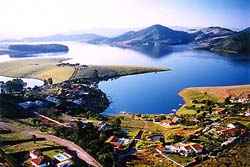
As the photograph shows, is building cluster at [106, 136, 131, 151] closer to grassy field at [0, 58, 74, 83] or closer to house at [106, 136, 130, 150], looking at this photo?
house at [106, 136, 130, 150]

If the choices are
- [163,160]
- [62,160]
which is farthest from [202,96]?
[62,160]

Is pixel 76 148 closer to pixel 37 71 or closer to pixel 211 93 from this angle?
pixel 211 93

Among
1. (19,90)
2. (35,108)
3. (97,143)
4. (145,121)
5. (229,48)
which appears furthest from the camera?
(229,48)

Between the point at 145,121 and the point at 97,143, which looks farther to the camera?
the point at 145,121

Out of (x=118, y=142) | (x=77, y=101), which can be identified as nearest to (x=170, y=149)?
(x=118, y=142)

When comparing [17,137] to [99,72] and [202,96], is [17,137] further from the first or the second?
[99,72]

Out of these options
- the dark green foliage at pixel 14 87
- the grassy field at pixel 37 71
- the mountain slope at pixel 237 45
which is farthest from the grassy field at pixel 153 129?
the mountain slope at pixel 237 45

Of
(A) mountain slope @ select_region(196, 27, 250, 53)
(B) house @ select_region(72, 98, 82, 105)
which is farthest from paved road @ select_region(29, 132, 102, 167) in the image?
(A) mountain slope @ select_region(196, 27, 250, 53)
